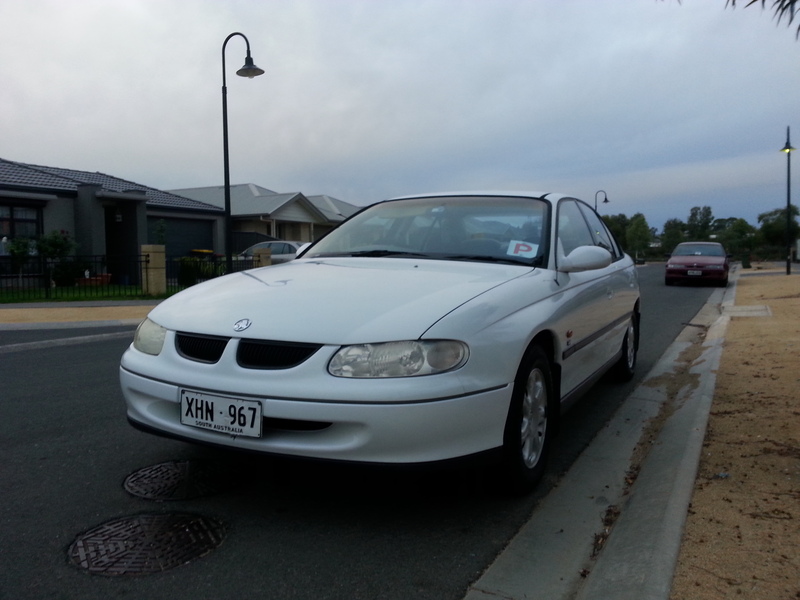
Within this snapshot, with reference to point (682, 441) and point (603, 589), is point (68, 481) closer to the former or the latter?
point (603, 589)

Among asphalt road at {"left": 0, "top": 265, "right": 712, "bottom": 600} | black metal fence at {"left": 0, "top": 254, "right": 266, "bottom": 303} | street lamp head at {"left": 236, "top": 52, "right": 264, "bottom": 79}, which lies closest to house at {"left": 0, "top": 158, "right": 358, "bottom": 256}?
black metal fence at {"left": 0, "top": 254, "right": 266, "bottom": 303}

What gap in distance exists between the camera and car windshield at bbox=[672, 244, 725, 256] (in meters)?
21.9

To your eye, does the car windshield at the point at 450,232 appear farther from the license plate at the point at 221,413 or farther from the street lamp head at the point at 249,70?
the street lamp head at the point at 249,70

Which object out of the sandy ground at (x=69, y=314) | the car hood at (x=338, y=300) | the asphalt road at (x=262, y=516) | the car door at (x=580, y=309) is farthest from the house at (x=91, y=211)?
the car door at (x=580, y=309)

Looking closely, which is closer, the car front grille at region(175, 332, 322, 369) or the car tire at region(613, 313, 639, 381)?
the car front grille at region(175, 332, 322, 369)

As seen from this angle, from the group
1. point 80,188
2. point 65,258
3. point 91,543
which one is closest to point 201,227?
point 80,188

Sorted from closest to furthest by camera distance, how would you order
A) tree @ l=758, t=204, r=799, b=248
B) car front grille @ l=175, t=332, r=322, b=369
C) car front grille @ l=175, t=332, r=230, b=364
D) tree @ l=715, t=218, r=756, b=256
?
car front grille @ l=175, t=332, r=322, b=369 → car front grille @ l=175, t=332, r=230, b=364 → tree @ l=715, t=218, r=756, b=256 → tree @ l=758, t=204, r=799, b=248

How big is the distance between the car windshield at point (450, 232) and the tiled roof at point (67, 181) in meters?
18.8

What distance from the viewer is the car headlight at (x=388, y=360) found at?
279cm

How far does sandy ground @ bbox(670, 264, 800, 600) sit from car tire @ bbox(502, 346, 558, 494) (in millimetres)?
749

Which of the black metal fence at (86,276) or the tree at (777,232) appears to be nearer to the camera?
the black metal fence at (86,276)

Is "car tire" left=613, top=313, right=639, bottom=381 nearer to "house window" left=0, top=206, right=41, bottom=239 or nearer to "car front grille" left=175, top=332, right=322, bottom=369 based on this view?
"car front grille" left=175, top=332, right=322, bottom=369

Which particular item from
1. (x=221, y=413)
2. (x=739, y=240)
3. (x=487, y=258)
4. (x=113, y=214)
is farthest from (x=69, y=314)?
(x=739, y=240)

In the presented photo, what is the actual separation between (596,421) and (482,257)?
5.93 ft
